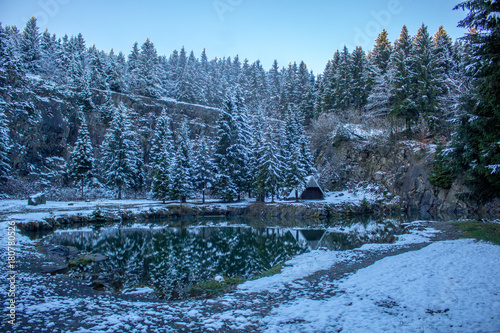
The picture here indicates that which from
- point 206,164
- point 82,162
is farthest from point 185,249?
point 82,162

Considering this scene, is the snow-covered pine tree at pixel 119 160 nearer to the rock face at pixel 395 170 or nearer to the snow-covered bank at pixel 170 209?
the snow-covered bank at pixel 170 209

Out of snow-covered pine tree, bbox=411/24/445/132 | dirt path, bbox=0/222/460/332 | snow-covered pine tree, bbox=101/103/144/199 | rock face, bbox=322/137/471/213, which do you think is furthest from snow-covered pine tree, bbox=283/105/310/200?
dirt path, bbox=0/222/460/332

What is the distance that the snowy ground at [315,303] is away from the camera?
251 inches

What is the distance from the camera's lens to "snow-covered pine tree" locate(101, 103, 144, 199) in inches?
1817

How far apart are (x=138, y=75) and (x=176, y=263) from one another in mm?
61153

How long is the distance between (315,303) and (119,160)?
45245mm

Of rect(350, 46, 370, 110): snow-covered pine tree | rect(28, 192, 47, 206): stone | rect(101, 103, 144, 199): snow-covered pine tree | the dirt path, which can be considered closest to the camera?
the dirt path

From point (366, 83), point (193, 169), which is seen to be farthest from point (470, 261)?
point (366, 83)

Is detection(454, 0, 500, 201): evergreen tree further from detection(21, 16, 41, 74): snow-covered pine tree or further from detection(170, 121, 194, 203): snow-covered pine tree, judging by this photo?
detection(21, 16, 41, 74): snow-covered pine tree

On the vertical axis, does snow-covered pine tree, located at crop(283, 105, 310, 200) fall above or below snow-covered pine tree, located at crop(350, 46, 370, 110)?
below

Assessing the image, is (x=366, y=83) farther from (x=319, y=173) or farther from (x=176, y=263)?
(x=176, y=263)

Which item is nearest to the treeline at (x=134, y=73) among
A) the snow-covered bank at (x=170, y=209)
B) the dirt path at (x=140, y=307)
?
the snow-covered bank at (x=170, y=209)

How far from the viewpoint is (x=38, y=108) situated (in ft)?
164

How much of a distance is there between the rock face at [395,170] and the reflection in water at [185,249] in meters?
20.5
